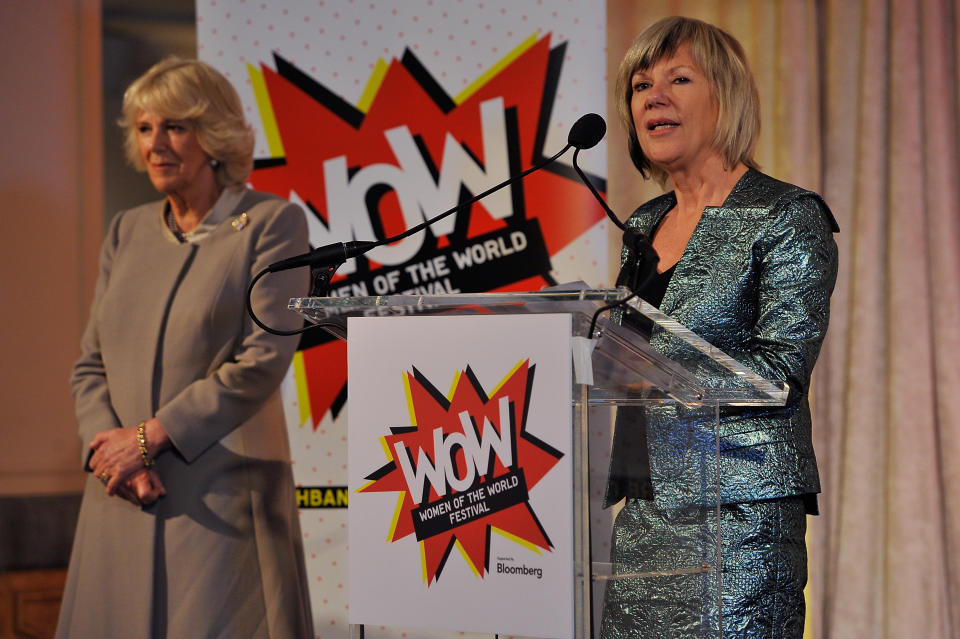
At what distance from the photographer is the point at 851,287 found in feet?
10.6

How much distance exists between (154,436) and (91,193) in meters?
1.42

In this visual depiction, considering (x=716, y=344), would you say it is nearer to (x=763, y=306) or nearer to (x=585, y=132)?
(x=763, y=306)

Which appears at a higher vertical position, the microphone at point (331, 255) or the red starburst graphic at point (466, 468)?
the microphone at point (331, 255)

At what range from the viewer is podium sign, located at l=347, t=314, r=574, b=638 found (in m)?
1.13

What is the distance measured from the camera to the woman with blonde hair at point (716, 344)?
127 cm

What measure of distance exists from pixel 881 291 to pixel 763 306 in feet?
5.89

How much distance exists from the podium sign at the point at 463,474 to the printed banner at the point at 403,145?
2199mm

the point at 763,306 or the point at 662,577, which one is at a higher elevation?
the point at 763,306

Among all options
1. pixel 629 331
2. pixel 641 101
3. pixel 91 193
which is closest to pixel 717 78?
pixel 641 101

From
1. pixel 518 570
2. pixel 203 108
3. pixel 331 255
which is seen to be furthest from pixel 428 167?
pixel 518 570

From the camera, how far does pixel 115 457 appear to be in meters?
2.62

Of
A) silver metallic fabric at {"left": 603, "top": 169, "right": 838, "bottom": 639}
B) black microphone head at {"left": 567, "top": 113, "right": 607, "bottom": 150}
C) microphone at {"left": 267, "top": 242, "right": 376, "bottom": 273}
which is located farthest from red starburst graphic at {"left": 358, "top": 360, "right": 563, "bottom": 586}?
black microphone head at {"left": 567, "top": 113, "right": 607, "bottom": 150}

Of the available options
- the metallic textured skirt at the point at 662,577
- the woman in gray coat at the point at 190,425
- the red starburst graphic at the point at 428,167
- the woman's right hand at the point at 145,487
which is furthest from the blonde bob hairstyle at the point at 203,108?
the metallic textured skirt at the point at 662,577

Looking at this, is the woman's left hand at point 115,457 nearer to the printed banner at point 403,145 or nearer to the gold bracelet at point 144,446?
the gold bracelet at point 144,446
